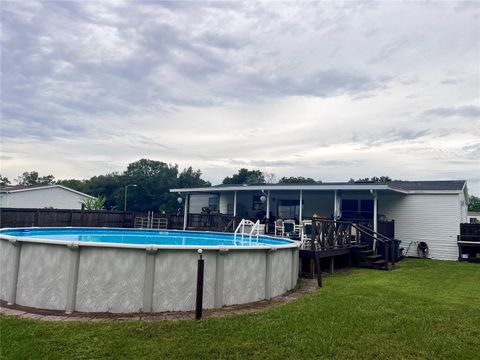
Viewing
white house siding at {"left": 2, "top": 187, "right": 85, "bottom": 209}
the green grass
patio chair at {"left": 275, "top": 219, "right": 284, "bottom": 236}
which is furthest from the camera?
white house siding at {"left": 2, "top": 187, "right": 85, "bottom": 209}

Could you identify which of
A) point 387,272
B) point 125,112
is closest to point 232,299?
point 387,272

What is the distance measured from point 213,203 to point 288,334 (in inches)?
807

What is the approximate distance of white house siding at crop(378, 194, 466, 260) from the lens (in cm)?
1530

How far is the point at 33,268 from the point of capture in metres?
5.84

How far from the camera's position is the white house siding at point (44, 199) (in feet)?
95.2

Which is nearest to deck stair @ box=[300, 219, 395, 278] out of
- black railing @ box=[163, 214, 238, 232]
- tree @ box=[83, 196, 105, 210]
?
Result: black railing @ box=[163, 214, 238, 232]

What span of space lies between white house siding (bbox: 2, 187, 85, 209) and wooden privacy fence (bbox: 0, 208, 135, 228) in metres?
12.8

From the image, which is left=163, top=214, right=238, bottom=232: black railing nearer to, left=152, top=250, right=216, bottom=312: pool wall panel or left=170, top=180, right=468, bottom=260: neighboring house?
left=170, top=180, right=468, bottom=260: neighboring house

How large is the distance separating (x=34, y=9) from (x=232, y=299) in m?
8.96

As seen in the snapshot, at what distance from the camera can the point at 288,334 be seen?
15.5 feet

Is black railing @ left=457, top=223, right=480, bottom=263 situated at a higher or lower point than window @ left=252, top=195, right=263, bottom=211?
lower

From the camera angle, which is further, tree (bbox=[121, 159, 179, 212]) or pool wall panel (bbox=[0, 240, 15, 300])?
tree (bbox=[121, 159, 179, 212])

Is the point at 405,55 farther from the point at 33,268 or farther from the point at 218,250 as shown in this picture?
the point at 33,268

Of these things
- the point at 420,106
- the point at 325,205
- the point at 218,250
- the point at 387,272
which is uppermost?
→ the point at 420,106
